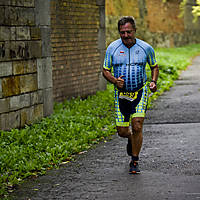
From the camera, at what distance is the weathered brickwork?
423 inches

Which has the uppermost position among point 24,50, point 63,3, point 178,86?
point 63,3

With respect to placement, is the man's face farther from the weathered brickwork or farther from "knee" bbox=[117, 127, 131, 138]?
the weathered brickwork

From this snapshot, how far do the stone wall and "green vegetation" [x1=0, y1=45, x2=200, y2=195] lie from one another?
0.29 m

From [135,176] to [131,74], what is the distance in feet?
3.71

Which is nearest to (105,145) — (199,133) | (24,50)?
(199,133)

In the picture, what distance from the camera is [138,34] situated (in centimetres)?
2642

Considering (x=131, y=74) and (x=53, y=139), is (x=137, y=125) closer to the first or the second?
(x=131, y=74)

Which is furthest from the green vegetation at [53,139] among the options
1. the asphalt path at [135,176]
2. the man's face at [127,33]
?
the man's face at [127,33]

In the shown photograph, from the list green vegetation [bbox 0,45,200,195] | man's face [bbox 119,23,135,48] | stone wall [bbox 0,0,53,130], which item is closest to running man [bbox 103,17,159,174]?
man's face [bbox 119,23,135,48]

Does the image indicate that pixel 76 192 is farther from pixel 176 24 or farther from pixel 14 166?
pixel 176 24

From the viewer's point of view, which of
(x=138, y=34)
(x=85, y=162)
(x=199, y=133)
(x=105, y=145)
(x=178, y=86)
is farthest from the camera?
(x=138, y=34)

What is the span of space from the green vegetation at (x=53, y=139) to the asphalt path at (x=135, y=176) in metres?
0.20

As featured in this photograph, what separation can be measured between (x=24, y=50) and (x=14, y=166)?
2.84 meters

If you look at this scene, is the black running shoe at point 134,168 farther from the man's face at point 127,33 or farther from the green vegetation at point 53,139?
the man's face at point 127,33
